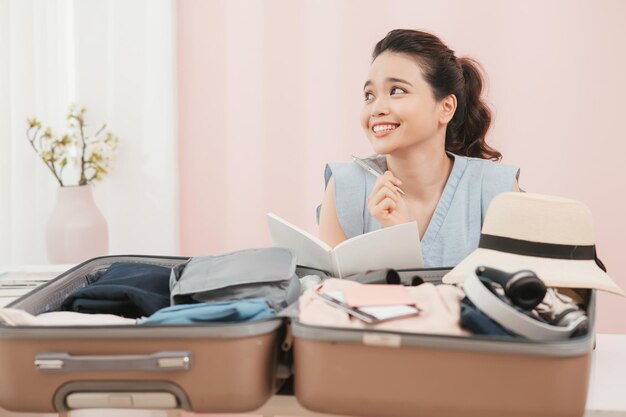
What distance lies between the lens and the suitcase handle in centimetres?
75

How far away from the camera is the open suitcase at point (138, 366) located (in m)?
0.75

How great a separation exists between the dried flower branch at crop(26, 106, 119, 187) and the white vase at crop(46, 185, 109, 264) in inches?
4.3

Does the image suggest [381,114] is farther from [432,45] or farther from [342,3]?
[342,3]

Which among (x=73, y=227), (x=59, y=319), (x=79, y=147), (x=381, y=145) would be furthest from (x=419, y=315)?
(x=79, y=147)

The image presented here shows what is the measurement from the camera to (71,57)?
2693 mm

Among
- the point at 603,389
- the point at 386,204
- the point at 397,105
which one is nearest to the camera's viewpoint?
the point at 603,389

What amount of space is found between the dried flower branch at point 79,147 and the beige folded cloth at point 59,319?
1.60 meters

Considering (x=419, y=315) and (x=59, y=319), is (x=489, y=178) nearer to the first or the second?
(x=419, y=315)

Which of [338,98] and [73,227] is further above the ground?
[338,98]

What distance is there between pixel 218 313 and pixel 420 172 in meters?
0.99

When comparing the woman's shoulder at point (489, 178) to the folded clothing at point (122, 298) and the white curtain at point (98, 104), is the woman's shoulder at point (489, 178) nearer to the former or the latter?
the folded clothing at point (122, 298)

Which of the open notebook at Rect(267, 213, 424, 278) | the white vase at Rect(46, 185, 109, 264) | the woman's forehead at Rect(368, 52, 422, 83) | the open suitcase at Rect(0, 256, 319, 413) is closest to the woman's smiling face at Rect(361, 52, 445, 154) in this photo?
the woman's forehead at Rect(368, 52, 422, 83)

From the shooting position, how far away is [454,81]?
5.68 ft

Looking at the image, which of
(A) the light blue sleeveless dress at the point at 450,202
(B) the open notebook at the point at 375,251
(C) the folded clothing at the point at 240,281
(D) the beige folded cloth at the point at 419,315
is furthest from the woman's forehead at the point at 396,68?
(D) the beige folded cloth at the point at 419,315
